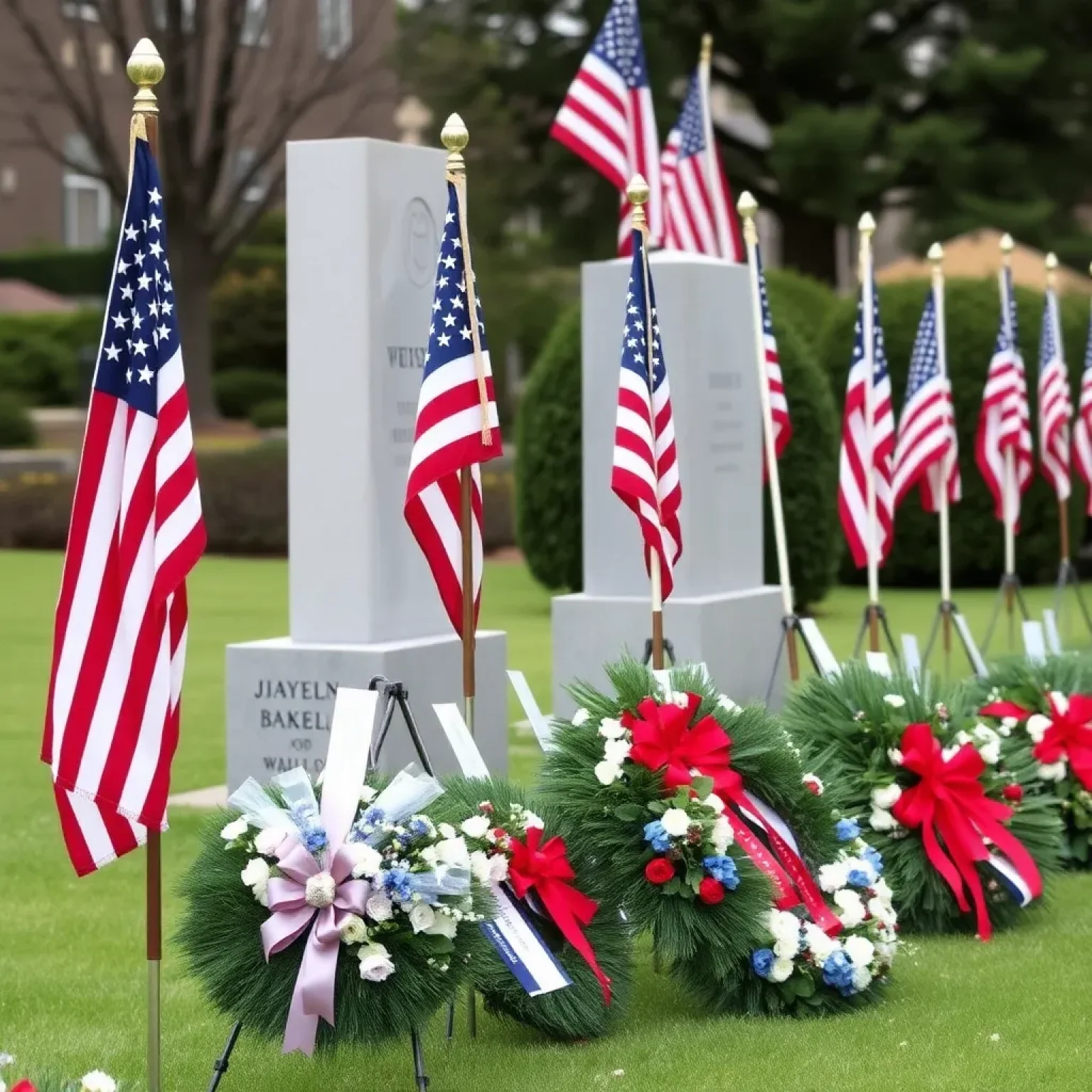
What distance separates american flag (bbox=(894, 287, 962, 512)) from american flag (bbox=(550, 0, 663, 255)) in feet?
5.97

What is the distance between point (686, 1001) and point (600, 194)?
29812 mm

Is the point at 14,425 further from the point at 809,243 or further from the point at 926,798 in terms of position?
the point at 926,798

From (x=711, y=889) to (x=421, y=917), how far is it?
3.54ft

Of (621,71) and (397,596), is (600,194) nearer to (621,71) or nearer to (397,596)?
(621,71)

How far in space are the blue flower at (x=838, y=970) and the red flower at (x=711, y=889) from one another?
456 millimetres

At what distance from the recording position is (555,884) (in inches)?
217

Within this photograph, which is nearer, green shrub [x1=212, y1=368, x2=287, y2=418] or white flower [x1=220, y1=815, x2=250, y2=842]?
white flower [x1=220, y1=815, x2=250, y2=842]

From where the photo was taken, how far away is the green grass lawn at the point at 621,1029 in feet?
17.7

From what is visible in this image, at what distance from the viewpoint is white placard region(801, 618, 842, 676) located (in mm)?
7570

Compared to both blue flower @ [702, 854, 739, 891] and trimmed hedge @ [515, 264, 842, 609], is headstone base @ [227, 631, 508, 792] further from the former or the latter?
trimmed hedge @ [515, 264, 842, 609]

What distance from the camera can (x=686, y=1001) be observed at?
6.19 metres

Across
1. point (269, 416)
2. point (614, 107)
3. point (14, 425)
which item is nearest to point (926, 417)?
point (614, 107)

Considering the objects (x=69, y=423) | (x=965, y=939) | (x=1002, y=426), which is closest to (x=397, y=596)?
(x=965, y=939)

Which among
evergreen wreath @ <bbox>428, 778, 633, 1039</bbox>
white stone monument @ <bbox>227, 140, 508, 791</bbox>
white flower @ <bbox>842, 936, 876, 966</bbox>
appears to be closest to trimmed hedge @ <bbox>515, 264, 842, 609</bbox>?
white stone monument @ <bbox>227, 140, 508, 791</bbox>
